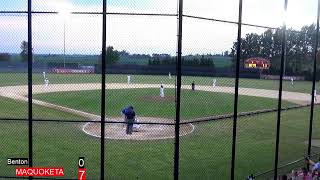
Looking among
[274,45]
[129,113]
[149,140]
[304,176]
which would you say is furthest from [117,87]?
[304,176]

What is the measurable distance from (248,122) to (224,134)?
153 inches

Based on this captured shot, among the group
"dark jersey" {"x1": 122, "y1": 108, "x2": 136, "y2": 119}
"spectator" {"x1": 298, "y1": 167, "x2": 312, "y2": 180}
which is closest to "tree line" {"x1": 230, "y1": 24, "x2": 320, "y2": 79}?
"spectator" {"x1": 298, "y1": 167, "x2": 312, "y2": 180}

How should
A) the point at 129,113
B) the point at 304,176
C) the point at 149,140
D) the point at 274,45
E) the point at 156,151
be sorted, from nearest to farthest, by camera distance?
the point at 304,176
the point at 156,151
the point at 129,113
the point at 149,140
the point at 274,45

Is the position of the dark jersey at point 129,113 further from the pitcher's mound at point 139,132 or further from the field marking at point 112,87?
the field marking at point 112,87

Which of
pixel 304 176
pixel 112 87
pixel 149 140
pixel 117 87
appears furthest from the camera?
pixel 112 87

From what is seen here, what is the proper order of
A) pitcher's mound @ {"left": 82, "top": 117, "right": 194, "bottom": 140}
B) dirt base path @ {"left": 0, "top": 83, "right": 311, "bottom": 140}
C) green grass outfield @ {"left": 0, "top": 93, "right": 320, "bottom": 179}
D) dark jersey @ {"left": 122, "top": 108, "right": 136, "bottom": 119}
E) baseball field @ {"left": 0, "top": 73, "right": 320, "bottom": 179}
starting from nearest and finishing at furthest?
green grass outfield @ {"left": 0, "top": 93, "right": 320, "bottom": 179}, baseball field @ {"left": 0, "top": 73, "right": 320, "bottom": 179}, dark jersey @ {"left": 122, "top": 108, "right": 136, "bottom": 119}, pitcher's mound @ {"left": 82, "top": 117, "right": 194, "bottom": 140}, dirt base path @ {"left": 0, "top": 83, "right": 311, "bottom": 140}

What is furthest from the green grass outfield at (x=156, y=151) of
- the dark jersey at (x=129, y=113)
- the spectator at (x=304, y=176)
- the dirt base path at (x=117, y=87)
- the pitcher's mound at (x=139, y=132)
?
the spectator at (x=304, y=176)

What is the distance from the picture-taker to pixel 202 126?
19938mm

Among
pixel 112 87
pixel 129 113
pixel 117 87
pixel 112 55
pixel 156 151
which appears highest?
pixel 112 55

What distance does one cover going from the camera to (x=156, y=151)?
47.0 feet

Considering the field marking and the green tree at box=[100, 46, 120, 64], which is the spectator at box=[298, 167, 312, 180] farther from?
the field marking

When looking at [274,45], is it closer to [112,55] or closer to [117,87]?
[112,55]

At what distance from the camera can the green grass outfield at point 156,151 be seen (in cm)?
1220

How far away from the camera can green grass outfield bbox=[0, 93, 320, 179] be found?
40.0 feet
